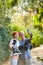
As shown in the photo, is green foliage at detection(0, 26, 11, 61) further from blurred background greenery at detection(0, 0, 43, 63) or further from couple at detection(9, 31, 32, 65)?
couple at detection(9, 31, 32, 65)

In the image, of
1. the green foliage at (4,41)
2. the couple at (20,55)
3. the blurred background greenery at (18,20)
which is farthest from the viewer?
the blurred background greenery at (18,20)

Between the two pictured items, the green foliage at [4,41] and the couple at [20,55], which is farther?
the green foliage at [4,41]

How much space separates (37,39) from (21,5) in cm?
261

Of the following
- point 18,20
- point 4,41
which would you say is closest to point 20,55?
point 4,41

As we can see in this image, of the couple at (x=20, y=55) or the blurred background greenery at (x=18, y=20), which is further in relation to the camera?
the blurred background greenery at (x=18, y=20)

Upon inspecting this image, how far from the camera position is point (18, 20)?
13.3 meters

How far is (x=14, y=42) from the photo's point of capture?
18.5 feet

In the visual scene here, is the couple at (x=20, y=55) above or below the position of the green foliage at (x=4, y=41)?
above

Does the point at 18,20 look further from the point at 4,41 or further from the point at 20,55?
the point at 20,55

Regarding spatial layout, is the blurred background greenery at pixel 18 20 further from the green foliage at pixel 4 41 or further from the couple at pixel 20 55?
the couple at pixel 20 55

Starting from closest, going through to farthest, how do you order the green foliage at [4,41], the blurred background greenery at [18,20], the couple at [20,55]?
the couple at [20,55], the green foliage at [4,41], the blurred background greenery at [18,20]

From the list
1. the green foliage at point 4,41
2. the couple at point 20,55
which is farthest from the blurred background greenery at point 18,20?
the couple at point 20,55

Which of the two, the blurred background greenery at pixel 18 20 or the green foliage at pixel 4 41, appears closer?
the green foliage at pixel 4 41

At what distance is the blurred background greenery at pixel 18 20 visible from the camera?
886 cm
